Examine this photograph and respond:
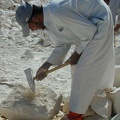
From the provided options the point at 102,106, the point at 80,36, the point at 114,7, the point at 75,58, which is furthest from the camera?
the point at 114,7

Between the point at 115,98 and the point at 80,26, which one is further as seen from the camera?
the point at 115,98

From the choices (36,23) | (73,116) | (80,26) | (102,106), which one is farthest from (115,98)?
(36,23)

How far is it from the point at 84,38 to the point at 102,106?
33.1 inches

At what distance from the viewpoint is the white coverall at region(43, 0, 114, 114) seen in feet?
12.5

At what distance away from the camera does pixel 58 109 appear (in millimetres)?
4711

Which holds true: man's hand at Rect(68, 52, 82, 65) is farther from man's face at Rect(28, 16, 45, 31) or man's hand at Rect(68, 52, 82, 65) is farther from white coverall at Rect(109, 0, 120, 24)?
white coverall at Rect(109, 0, 120, 24)

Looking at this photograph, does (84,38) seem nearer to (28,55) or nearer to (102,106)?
(102,106)

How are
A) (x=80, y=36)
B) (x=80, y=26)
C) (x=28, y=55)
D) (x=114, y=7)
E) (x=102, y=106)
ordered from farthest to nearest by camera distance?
(x=28, y=55) → (x=114, y=7) → (x=102, y=106) → (x=80, y=36) → (x=80, y=26)

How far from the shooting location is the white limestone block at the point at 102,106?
4.37 metres

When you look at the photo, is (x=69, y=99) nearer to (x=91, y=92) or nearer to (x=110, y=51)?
(x=91, y=92)

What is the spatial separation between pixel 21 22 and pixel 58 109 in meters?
1.25

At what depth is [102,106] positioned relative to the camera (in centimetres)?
439

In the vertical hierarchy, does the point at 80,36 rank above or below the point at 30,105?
above

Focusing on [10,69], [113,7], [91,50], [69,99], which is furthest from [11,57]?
[91,50]
